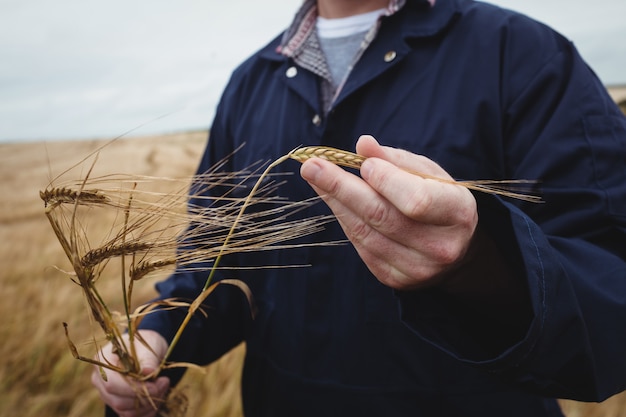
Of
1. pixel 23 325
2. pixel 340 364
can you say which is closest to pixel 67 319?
pixel 23 325

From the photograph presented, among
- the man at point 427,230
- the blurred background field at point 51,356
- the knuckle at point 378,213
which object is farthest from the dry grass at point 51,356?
the knuckle at point 378,213

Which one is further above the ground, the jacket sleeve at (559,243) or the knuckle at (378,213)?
the knuckle at (378,213)

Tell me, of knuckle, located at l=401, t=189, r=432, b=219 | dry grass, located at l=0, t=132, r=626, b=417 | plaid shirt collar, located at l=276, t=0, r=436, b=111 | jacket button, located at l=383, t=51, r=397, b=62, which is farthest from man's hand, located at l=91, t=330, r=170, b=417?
jacket button, located at l=383, t=51, r=397, b=62

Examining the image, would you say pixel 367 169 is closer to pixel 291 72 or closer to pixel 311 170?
pixel 311 170

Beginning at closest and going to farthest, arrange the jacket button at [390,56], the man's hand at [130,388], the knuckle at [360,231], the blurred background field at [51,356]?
1. the knuckle at [360,231]
2. the man's hand at [130,388]
3. the jacket button at [390,56]
4. the blurred background field at [51,356]

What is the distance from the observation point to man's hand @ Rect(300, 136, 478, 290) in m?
0.68

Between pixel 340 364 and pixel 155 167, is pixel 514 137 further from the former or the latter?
pixel 155 167

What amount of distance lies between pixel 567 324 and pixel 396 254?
0.35 metres

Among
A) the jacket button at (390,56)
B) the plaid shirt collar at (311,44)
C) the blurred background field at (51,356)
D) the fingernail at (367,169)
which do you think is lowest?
the blurred background field at (51,356)

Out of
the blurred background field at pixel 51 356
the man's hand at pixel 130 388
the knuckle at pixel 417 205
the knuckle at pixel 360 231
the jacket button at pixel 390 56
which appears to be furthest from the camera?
the blurred background field at pixel 51 356

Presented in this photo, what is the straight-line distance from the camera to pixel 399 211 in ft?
2.40

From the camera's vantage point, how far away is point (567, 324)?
822 millimetres

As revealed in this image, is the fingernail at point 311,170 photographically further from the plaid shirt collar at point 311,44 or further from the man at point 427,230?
the plaid shirt collar at point 311,44

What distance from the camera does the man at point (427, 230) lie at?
79 centimetres
